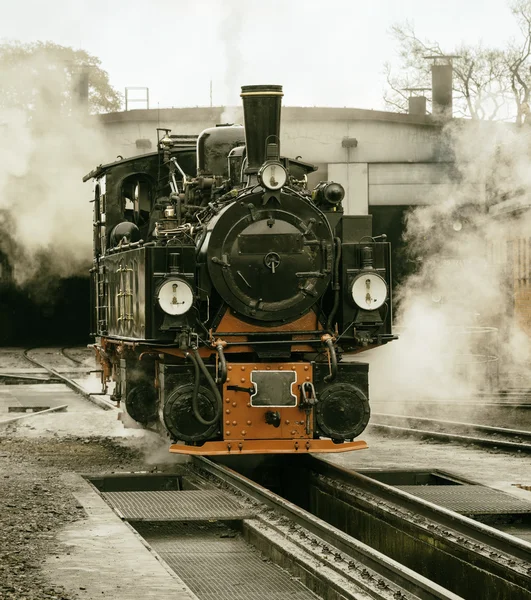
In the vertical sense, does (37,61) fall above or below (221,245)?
above

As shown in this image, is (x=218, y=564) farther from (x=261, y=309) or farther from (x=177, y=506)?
(x=261, y=309)

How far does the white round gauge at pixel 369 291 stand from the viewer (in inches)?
334

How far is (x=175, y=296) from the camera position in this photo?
8234mm

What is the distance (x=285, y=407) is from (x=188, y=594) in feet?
11.2

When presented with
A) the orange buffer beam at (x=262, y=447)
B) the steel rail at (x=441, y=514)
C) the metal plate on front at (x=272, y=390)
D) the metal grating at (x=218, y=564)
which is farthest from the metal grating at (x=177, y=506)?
the steel rail at (x=441, y=514)

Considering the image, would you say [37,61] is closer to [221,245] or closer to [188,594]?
[221,245]

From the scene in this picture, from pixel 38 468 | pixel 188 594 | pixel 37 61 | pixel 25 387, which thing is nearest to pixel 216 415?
pixel 38 468

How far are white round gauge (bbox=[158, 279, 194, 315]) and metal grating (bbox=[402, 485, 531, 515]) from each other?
213 cm

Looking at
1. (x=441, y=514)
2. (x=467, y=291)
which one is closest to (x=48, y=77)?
(x=467, y=291)

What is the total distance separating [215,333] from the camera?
842 centimetres

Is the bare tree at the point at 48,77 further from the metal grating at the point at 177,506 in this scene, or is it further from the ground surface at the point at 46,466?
the metal grating at the point at 177,506

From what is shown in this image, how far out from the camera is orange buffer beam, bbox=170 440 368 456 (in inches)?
319

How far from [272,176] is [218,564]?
3206 millimetres

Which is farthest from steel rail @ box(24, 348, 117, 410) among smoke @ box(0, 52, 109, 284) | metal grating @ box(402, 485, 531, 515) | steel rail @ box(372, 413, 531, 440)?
metal grating @ box(402, 485, 531, 515)
